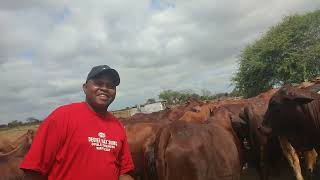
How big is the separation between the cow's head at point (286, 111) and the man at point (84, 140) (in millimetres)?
4269

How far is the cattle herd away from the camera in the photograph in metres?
5.09

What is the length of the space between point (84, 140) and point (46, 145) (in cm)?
26

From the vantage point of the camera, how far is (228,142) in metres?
5.29

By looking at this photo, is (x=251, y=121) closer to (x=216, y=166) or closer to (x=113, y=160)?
(x=216, y=166)

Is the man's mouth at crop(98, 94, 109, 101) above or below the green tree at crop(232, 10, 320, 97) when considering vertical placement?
below

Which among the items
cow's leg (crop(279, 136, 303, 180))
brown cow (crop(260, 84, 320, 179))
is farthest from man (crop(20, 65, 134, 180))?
cow's leg (crop(279, 136, 303, 180))

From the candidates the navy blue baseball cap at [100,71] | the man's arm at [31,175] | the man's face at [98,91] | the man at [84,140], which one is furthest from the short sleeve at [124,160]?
the man's arm at [31,175]

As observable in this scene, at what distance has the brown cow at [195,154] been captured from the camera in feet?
16.3

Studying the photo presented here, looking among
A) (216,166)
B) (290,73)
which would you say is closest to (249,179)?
(216,166)

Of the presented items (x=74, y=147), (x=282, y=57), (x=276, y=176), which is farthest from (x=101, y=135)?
(x=282, y=57)

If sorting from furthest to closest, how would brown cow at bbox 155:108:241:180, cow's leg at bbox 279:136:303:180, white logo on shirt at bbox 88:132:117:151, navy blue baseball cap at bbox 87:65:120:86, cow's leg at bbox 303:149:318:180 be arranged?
1. cow's leg at bbox 303:149:318:180
2. cow's leg at bbox 279:136:303:180
3. brown cow at bbox 155:108:241:180
4. navy blue baseball cap at bbox 87:65:120:86
5. white logo on shirt at bbox 88:132:117:151

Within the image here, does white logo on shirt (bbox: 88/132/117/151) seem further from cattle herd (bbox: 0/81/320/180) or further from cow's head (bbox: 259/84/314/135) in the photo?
cow's head (bbox: 259/84/314/135)

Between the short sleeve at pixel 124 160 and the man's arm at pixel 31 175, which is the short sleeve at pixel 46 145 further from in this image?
the short sleeve at pixel 124 160

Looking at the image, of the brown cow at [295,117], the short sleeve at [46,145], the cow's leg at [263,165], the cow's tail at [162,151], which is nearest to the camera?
the short sleeve at [46,145]
